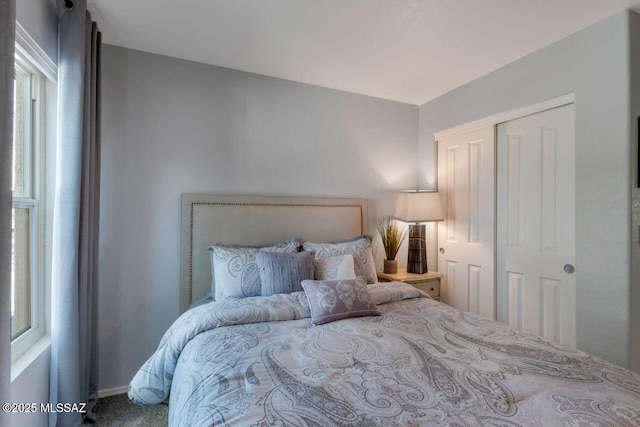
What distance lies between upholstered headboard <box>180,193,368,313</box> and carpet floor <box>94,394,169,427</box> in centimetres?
66

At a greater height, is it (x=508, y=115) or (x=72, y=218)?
(x=508, y=115)

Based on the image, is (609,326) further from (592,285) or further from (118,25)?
(118,25)

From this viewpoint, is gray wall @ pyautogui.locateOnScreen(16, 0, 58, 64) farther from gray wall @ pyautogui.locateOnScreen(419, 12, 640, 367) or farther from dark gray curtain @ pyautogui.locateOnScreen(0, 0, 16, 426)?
gray wall @ pyautogui.locateOnScreen(419, 12, 640, 367)

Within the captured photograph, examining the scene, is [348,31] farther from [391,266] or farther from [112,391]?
[112,391]

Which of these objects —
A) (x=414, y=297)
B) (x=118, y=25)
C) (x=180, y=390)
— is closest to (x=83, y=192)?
(x=118, y=25)

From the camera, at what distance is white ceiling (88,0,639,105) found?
1.80 m

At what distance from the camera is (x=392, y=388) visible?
106cm

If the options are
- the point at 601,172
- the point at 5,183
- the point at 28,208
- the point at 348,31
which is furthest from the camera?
the point at 348,31

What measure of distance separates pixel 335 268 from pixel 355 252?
329 mm

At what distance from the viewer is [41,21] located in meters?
1.56

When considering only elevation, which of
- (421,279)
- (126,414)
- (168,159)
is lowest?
(126,414)

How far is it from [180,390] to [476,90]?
10.2 feet

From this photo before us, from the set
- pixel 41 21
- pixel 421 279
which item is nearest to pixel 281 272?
pixel 421 279

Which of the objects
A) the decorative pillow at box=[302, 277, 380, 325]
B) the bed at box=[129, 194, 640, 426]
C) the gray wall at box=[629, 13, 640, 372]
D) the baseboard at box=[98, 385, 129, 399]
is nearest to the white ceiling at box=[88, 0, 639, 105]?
the gray wall at box=[629, 13, 640, 372]
